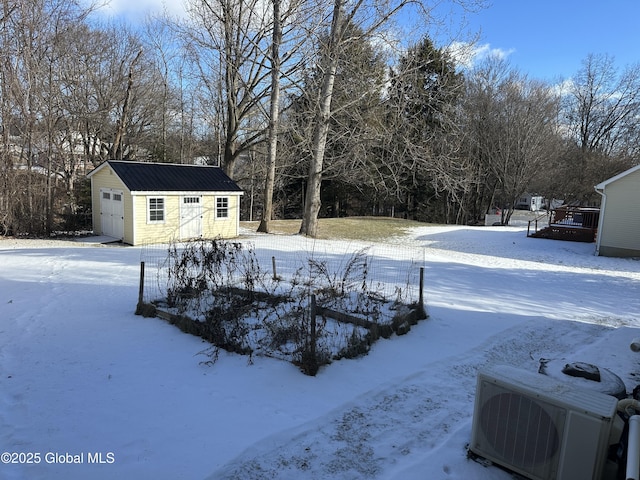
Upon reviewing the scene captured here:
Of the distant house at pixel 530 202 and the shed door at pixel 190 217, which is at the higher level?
the distant house at pixel 530 202

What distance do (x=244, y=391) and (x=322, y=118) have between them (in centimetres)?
1489

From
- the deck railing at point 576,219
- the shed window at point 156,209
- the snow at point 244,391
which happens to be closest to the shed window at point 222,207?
the shed window at point 156,209

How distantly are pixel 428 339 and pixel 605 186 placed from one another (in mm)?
15653

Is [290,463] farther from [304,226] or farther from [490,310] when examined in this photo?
[304,226]

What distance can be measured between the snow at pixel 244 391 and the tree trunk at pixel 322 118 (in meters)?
10.8

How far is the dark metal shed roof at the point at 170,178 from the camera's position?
16.3m

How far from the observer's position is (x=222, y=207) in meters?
18.8

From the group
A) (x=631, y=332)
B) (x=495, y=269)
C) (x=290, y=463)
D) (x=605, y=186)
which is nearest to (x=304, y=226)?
(x=495, y=269)

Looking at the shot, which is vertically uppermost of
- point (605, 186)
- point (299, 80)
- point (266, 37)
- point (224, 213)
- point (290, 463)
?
point (266, 37)

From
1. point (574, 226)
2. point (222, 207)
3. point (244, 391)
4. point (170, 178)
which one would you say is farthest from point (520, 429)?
point (574, 226)

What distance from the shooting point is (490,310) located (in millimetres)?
8320

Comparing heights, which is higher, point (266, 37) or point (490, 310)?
point (266, 37)

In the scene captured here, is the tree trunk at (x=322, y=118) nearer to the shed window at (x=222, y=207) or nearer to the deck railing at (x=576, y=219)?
the shed window at (x=222, y=207)

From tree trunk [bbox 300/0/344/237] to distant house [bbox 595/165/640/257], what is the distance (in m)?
11.5
